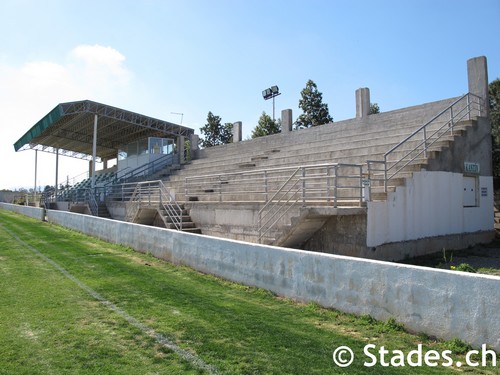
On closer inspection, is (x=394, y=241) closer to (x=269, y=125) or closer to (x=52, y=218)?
(x=52, y=218)

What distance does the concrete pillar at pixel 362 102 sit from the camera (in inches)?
815

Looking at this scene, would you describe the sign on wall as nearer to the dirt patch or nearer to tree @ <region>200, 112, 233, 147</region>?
the dirt patch

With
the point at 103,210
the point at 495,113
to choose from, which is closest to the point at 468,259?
the point at 103,210

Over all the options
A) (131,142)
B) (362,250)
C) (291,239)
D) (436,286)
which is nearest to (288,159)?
(291,239)

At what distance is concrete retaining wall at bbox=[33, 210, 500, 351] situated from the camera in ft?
15.1

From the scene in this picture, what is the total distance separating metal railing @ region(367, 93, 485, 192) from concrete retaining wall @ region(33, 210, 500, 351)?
13.6 feet

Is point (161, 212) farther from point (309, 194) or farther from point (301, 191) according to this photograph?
point (301, 191)

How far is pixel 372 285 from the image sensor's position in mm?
5789

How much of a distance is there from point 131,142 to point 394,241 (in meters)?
30.9

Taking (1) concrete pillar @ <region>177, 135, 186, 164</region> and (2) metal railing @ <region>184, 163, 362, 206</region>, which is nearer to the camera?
(2) metal railing @ <region>184, 163, 362, 206</region>

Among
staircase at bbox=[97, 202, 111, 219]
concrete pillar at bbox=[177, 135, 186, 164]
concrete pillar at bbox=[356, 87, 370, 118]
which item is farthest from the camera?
concrete pillar at bbox=[177, 135, 186, 164]

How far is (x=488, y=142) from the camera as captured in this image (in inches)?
552

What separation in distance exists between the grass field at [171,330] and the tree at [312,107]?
39.7 m

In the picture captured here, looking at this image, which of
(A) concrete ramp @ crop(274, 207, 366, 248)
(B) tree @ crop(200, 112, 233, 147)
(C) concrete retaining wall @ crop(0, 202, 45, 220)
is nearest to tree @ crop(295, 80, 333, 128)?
Answer: (B) tree @ crop(200, 112, 233, 147)
